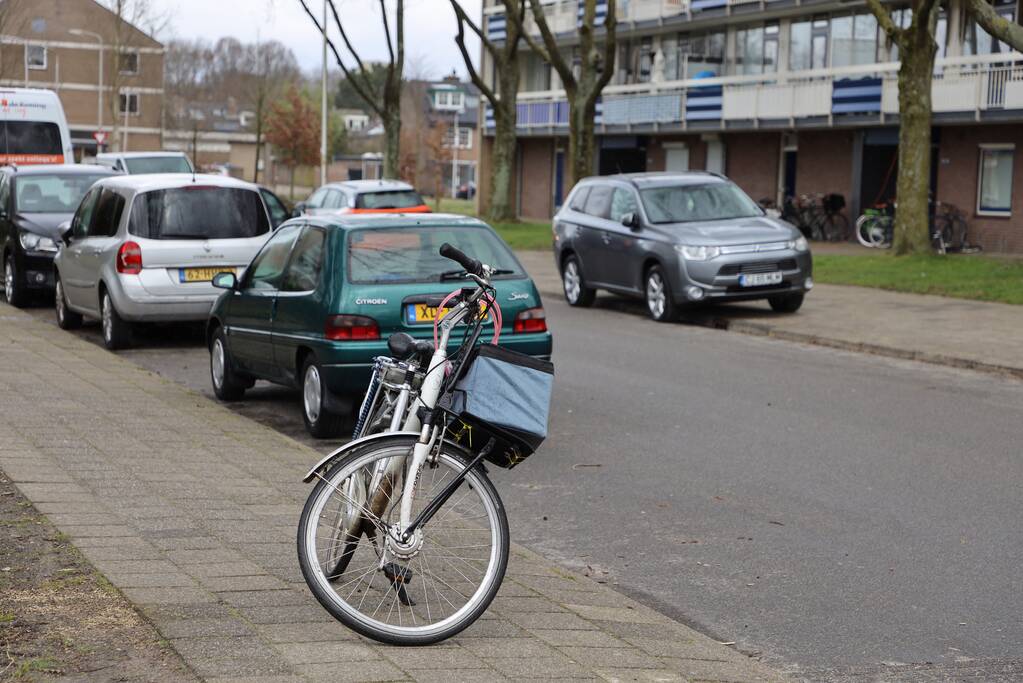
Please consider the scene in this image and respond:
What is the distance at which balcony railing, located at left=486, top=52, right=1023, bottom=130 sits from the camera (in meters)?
33.6

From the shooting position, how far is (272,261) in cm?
1112

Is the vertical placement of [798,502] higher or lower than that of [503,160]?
lower

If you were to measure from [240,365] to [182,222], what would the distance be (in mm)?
3703

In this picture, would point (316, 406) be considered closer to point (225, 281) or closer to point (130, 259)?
point (225, 281)

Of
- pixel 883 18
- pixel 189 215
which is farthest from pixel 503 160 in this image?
pixel 189 215

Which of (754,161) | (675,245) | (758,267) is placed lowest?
(758,267)

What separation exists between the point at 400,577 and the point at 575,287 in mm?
16379

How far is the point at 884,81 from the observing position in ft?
120

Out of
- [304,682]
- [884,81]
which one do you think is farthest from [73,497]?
[884,81]

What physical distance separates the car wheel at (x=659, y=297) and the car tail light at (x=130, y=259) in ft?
23.0

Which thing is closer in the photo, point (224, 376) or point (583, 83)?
point (224, 376)

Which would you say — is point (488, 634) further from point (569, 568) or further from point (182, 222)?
point (182, 222)

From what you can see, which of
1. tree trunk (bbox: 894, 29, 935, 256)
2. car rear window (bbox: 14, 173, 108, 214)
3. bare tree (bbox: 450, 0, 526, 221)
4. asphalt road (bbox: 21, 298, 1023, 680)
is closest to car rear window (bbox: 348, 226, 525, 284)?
asphalt road (bbox: 21, 298, 1023, 680)

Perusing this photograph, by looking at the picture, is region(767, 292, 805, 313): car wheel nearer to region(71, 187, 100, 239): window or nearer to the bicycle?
region(71, 187, 100, 239): window
